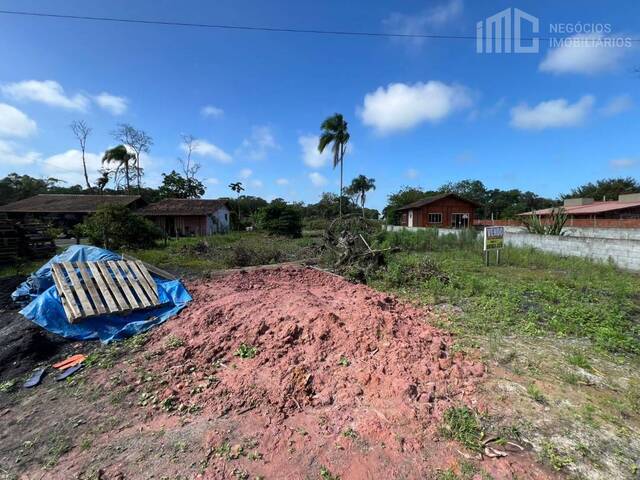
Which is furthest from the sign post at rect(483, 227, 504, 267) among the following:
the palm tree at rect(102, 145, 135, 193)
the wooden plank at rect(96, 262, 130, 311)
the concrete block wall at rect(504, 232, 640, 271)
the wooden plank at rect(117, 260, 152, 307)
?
the palm tree at rect(102, 145, 135, 193)

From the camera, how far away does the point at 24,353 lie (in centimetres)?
337

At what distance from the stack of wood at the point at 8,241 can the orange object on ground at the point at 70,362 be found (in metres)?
10.0

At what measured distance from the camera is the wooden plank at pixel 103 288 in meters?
4.33

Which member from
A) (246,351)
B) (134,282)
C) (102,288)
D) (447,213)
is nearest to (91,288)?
(102,288)

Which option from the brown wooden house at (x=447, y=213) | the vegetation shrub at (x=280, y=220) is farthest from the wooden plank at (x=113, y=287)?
the brown wooden house at (x=447, y=213)

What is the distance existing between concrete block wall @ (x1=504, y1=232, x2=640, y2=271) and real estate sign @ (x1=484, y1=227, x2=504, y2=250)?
326cm

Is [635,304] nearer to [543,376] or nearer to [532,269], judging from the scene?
[532,269]

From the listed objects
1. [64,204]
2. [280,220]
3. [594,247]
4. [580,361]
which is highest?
[64,204]

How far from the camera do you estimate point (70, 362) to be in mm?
3318

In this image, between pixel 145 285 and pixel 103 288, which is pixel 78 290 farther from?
pixel 145 285

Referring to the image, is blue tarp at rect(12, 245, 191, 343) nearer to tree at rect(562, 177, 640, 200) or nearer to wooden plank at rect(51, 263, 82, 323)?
wooden plank at rect(51, 263, 82, 323)

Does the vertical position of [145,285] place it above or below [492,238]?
below

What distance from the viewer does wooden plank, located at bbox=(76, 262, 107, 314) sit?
4.25 metres

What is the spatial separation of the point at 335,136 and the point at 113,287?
871 inches
